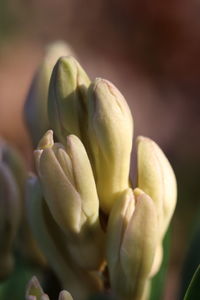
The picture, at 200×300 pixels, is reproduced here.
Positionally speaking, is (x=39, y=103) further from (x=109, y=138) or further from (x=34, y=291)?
(x=34, y=291)

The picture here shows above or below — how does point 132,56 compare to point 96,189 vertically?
below

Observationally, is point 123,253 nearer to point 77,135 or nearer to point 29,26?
point 77,135

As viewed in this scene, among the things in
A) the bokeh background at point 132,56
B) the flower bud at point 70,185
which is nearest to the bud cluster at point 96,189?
the flower bud at point 70,185

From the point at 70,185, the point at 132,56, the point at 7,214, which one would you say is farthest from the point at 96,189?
the point at 132,56

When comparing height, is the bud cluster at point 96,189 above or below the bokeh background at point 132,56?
above

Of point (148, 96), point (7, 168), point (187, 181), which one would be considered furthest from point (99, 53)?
point (7, 168)

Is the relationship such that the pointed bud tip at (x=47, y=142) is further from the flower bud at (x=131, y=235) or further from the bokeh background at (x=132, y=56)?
the bokeh background at (x=132, y=56)

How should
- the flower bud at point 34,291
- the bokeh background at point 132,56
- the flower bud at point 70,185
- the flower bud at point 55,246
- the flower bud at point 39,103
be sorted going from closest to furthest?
the flower bud at point 34,291 < the flower bud at point 70,185 < the flower bud at point 55,246 < the flower bud at point 39,103 < the bokeh background at point 132,56

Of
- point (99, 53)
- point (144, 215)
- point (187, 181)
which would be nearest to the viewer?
point (144, 215)
